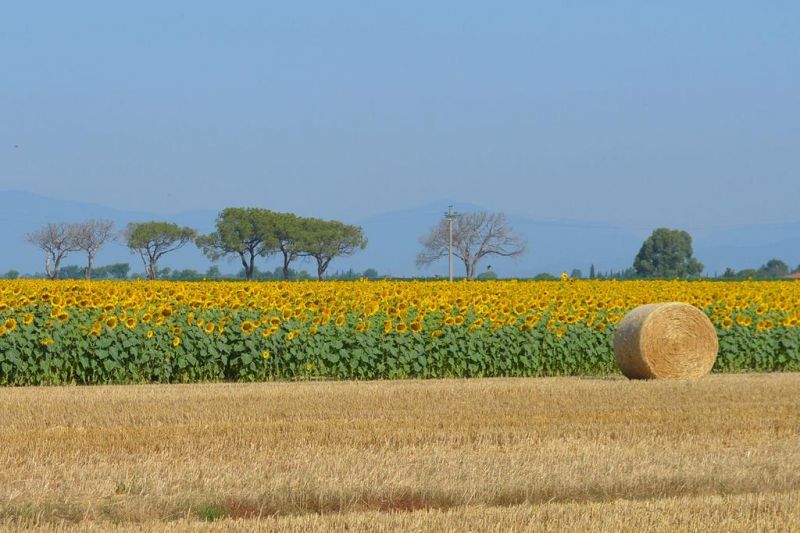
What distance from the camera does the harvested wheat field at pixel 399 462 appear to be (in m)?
8.91

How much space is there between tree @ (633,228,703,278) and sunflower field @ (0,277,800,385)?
11696 cm

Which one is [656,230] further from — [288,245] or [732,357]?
[732,357]

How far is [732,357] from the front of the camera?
79.4 feet

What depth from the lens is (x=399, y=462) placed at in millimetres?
11000

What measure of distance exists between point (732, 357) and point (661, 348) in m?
4.32

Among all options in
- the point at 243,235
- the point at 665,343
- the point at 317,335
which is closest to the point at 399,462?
the point at 665,343

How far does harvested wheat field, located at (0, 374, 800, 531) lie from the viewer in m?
8.91

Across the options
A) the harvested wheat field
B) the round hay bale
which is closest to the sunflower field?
the round hay bale

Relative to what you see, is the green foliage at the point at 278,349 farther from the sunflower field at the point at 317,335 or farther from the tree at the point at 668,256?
the tree at the point at 668,256

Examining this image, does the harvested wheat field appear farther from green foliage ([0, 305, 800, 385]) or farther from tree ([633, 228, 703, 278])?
tree ([633, 228, 703, 278])

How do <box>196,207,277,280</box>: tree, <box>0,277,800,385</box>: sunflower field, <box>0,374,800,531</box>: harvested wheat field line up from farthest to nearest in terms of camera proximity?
1. <box>196,207,277,280</box>: tree
2. <box>0,277,800,385</box>: sunflower field
3. <box>0,374,800,531</box>: harvested wheat field

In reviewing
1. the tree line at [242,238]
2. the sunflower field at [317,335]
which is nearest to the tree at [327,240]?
the tree line at [242,238]

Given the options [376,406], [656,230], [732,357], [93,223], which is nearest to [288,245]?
[93,223]

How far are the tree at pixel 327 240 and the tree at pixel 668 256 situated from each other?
3213 cm
